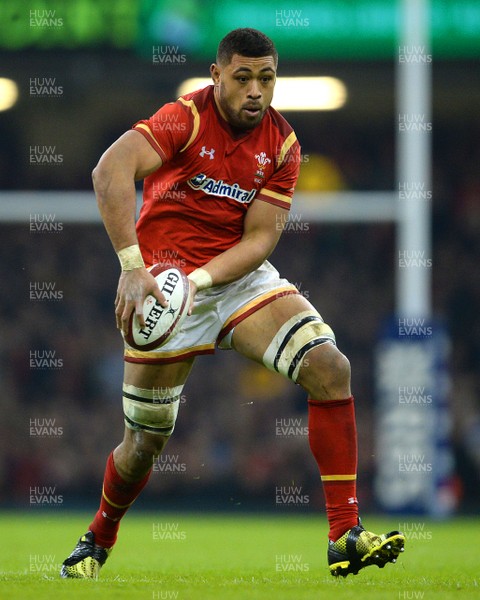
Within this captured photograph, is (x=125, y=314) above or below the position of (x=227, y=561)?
above

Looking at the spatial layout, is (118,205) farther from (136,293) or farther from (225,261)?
(225,261)

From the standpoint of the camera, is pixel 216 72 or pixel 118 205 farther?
pixel 216 72

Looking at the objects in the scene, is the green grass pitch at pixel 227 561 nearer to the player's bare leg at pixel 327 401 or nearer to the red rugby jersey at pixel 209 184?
the player's bare leg at pixel 327 401

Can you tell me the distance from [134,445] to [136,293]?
90cm

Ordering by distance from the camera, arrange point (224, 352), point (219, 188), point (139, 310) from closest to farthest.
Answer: point (139, 310) < point (219, 188) < point (224, 352)

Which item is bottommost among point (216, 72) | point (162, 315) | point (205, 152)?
point (162, 315)

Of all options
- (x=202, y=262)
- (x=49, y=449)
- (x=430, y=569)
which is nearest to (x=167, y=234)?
(x=202, y=262)

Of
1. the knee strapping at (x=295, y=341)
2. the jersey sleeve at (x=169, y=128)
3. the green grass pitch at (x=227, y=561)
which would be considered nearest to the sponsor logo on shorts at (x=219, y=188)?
the jersey sleeve at (x=169, y=128)

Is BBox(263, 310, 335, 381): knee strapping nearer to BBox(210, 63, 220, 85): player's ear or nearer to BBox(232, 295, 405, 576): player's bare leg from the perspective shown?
BBox(232, 295, 405, 576): player's bare leg

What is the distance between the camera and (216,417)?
1523 centimetres

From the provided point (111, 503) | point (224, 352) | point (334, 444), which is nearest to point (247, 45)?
point (334, 444)

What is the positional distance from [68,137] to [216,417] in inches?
161

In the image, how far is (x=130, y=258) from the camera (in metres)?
5.10

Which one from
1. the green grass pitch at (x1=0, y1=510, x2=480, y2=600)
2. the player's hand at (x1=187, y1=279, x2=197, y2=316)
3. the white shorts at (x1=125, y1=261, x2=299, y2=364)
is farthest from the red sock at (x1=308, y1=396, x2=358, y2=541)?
the player's hand at (x1=187, y1=279, x2=197, y2=316)
